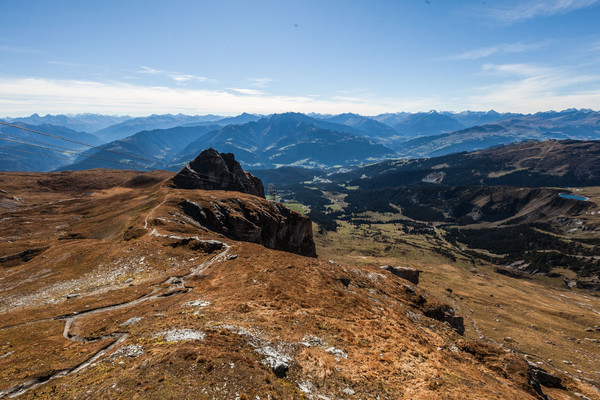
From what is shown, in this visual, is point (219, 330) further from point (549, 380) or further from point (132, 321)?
point (549, 380)

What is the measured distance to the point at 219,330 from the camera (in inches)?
1116

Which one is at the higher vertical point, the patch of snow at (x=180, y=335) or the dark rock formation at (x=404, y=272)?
the patch of snow at (x=180, y=335)

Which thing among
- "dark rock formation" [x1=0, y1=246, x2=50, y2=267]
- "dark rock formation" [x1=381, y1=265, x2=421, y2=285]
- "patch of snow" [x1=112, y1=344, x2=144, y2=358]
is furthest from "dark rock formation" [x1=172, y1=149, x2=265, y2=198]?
"patch of snow" [x1=112, y1=344, x2=144, y2=358]

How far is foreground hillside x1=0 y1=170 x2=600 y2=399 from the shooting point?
21.8 meters

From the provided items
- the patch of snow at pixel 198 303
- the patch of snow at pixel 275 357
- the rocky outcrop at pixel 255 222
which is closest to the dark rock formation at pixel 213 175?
the rocky outcrop at pixel 255 222

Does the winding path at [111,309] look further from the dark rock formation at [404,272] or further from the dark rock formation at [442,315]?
the dark rock formation at [404,272]

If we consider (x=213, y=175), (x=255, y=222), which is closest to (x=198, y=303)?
(x=255, y=222)

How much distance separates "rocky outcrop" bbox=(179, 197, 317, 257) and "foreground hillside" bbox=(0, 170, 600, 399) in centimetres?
1510

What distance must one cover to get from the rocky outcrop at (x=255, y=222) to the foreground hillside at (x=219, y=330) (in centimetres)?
1510

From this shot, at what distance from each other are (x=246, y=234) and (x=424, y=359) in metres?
63.5

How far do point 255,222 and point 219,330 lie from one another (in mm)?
65934

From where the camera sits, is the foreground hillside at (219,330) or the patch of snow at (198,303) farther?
the patch of snow at (198,303)

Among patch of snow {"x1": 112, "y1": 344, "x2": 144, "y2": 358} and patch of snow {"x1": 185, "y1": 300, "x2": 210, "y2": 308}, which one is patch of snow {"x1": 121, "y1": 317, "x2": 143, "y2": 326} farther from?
patch of snow {"x1": 112, "y1": 344, "x2": 144, "y2": 358}

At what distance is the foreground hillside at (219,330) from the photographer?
21797 millimetres
